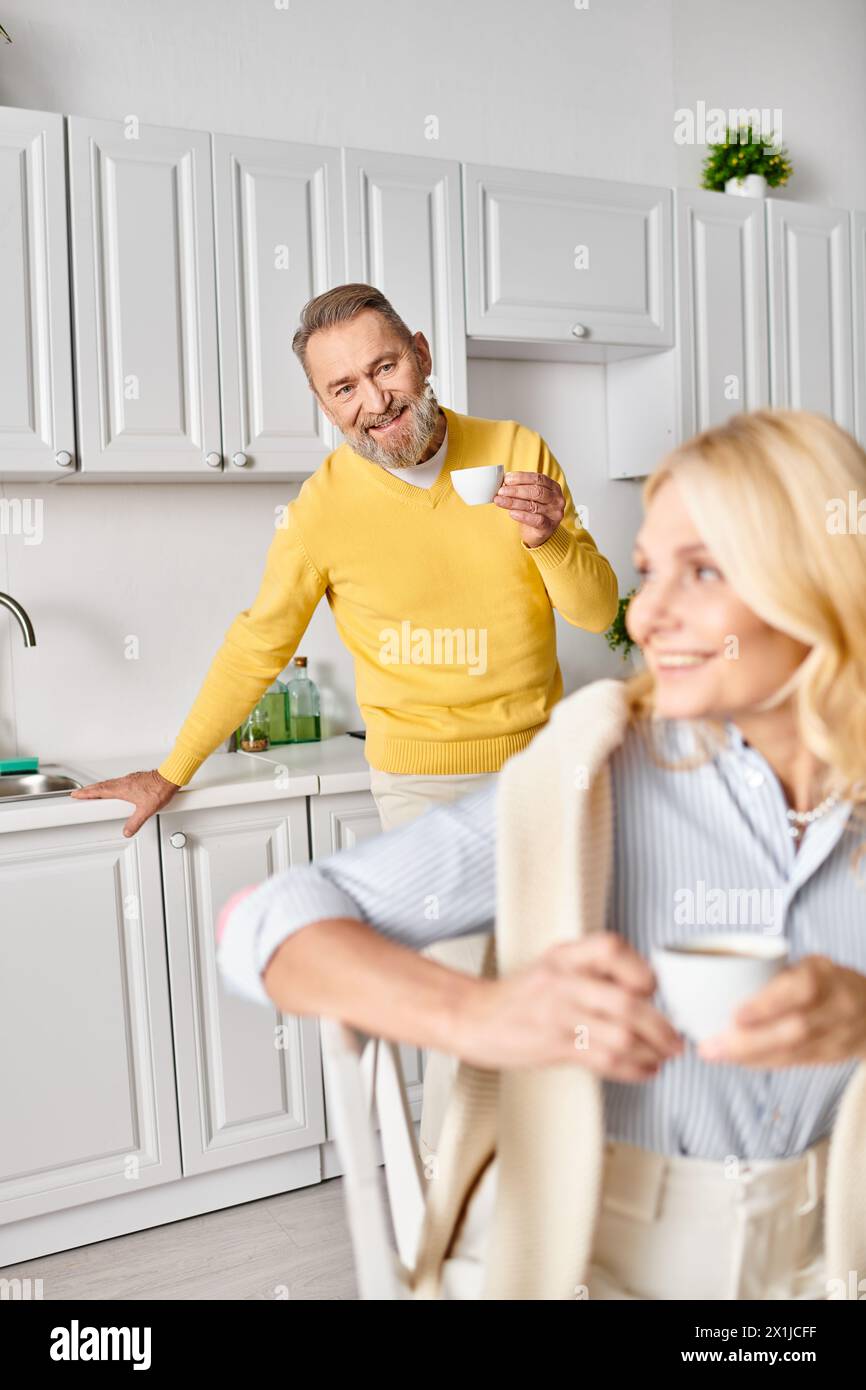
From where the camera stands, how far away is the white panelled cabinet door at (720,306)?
3.29 meters

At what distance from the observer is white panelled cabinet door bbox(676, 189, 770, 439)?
130 inches

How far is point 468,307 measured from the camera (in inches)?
117

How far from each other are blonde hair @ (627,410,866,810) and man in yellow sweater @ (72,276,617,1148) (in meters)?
1.26

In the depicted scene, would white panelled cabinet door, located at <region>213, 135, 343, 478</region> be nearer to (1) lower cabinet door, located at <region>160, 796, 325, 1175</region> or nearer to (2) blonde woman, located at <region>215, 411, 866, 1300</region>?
(1) lower cabinet door, located at <region>160, 796, 325, 1175</region>

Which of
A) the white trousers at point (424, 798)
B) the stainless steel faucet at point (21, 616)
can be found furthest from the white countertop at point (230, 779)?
the stainless steel faucet at point (21, 616)

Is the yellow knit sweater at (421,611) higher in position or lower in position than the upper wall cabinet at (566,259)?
lower

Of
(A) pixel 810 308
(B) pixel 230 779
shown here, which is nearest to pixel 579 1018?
(B) pixel 230 779

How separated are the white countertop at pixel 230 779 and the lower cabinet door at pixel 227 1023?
47 millimetres

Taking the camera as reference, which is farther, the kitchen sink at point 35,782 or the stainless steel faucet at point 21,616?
the kitchen sink at point 35,782

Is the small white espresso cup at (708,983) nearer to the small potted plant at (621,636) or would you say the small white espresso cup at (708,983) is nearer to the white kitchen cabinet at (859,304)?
the small potted plant at (621,636)

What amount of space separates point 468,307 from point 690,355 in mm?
676

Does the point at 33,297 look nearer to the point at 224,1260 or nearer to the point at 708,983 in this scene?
the point at 224,1260

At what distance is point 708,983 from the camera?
78 cm
